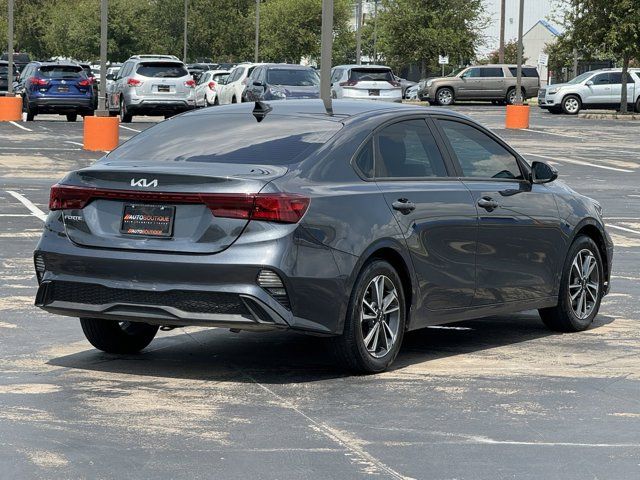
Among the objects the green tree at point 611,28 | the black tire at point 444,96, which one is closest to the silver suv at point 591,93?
the green tree at point 611,28

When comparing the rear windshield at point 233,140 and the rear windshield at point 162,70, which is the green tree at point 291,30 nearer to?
the rear windshield at point 162,70

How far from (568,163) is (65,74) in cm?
1867

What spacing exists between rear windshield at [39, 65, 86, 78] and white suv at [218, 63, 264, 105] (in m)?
4.69

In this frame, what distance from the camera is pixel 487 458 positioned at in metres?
6.49

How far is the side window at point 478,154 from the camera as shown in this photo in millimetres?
9477

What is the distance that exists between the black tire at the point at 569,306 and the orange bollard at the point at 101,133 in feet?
64.6

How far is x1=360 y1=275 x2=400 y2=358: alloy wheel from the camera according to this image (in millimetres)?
8414

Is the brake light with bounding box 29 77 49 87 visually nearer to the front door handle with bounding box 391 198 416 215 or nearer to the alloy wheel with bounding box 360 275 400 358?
the front door handle with bounding box 391 198 416 215

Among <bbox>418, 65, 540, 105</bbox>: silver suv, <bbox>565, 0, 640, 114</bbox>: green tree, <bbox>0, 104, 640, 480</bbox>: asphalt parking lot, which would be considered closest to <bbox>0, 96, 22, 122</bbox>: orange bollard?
<bbox>565, 0, 640, 114</bbox>: green tree

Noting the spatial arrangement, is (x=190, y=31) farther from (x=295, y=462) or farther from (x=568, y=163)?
(x=295, y=462)

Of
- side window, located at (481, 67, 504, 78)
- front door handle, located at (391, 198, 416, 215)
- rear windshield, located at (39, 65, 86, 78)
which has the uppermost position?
side window, located at (481, 67, 504, 78)

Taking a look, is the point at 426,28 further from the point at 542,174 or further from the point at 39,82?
the point at 542,174

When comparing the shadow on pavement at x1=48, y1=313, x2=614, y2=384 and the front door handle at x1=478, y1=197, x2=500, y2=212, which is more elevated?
the front door handle at x1=478, y1=197, x2=500, y2=212

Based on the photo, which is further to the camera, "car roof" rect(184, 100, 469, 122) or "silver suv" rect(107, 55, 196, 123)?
"silver suv" rect(107, 55, 196, 123)
